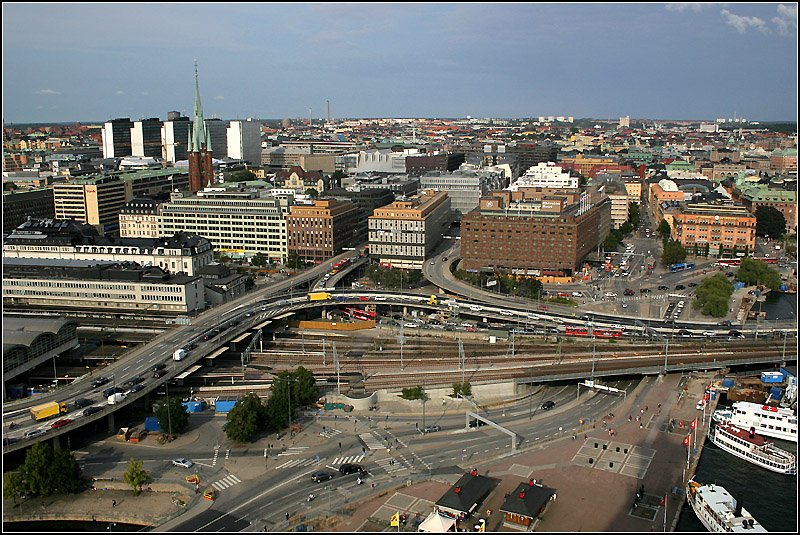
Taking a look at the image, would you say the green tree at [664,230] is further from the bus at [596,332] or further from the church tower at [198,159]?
the church tower at [198,159]

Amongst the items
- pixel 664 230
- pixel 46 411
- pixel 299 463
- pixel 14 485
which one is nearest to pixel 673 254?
pixel 664 230

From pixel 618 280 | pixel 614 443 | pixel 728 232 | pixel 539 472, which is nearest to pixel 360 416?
pixel 539 472

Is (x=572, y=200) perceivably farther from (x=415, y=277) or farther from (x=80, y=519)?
(x=80, y=519)

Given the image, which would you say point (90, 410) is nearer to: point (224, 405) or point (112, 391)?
point (112, 391)

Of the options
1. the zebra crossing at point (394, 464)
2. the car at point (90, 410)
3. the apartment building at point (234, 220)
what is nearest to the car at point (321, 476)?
the zebra crossing at point (394, 464)

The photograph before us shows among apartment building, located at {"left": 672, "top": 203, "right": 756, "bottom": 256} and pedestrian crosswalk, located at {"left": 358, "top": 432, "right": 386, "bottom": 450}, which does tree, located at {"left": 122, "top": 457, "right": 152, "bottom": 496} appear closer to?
pedestrian crosswalk, located at {"left": 358, "top": 432, "right": 386, "bottom": 450}

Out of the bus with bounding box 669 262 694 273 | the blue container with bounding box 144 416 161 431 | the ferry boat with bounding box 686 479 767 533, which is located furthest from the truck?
the bus with bounding box 669 262 694 273
